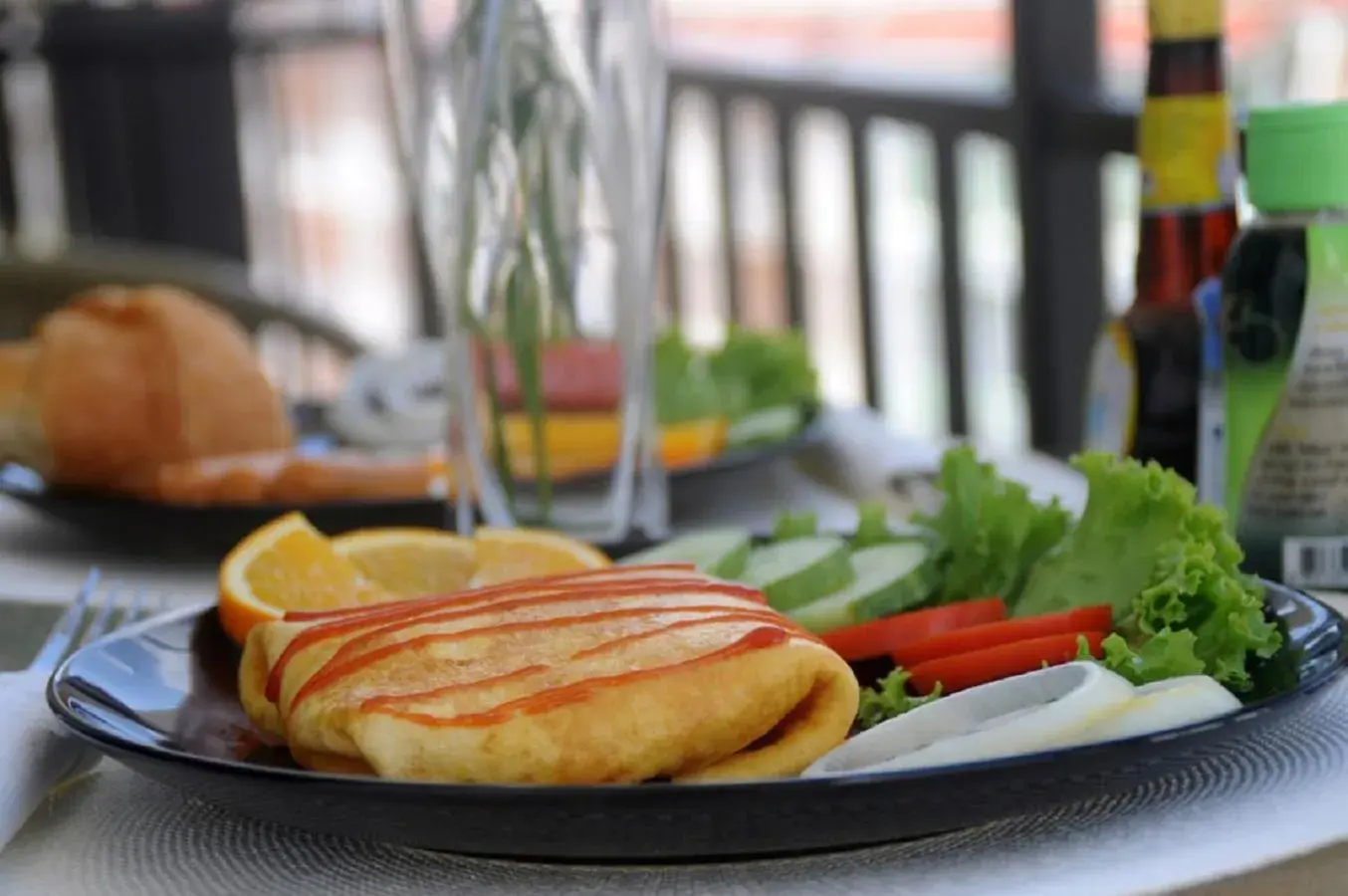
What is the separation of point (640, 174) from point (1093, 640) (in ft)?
1.82

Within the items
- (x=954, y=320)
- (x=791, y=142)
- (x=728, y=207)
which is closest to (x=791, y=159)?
(x=791, y=142)

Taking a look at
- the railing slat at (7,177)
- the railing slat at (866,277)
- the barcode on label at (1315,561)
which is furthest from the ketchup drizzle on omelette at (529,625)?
the railing slat at (7,177)

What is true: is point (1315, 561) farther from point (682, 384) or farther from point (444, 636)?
point (682, 384)

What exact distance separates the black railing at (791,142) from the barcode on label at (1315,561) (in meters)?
1.64

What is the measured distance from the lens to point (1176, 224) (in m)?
1.08

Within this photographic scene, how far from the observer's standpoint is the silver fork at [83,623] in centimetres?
97

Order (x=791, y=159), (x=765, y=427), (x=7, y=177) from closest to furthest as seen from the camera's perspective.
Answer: (x=765, y=427) → (x=791, y=159) → (x=7, y=177)

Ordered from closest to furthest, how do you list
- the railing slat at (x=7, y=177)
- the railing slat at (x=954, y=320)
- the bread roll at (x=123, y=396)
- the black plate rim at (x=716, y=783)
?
the black plate rim at (x=716, y=783), the bread roll at (x=123, y=396), the railing slat at (x=954, y=320), the railing slat at (x=7, y=177)

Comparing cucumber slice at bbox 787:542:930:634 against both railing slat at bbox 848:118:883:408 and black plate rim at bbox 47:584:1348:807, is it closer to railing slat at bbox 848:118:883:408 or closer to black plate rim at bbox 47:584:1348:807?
black plate rim at bbox 47:584:1348:807

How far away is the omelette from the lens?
636 mm

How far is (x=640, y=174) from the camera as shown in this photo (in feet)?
4.05

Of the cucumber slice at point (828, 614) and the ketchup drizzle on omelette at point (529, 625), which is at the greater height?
the ketchup drizzle on omelette at point (529, 625)

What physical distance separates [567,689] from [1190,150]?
0.59 meters

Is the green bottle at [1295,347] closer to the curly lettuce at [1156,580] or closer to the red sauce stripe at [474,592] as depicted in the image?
the curly lettuce at [1156,580]
